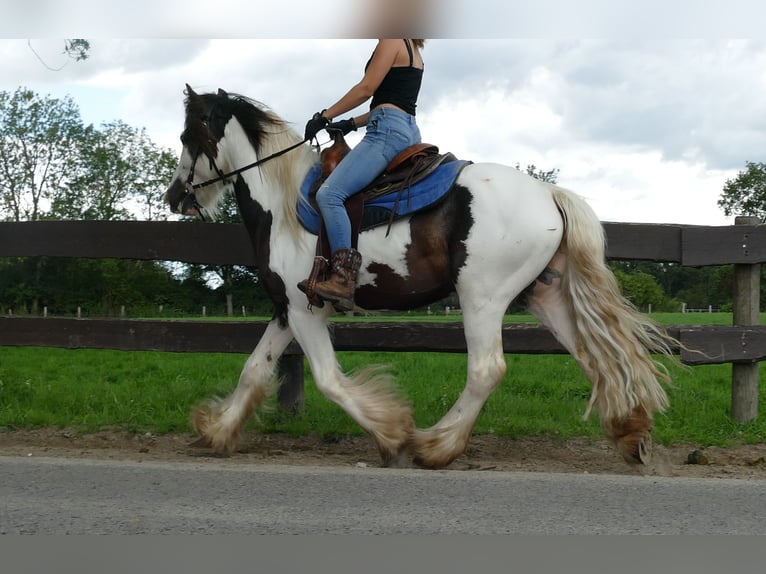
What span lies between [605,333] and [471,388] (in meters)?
0.96

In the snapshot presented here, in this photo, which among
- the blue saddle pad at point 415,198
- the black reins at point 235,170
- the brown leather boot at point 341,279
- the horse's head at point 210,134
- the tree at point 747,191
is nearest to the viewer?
the brown leather boot at point 341,279

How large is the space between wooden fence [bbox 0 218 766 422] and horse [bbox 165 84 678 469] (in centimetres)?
111

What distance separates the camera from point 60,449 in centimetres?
581

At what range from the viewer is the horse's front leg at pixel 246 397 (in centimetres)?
563

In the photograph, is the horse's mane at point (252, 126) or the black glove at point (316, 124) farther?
→ the horse's mane at point (252, 126)

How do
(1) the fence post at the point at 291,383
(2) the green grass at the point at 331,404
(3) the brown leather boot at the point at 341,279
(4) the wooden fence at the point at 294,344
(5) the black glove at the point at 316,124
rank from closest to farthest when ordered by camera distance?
(3) the brown leather boot at the point at 341,279, (5) the black glove at the point at 316,124, (2) the green grass at the point at 331,404, (4) the wooden fence at the point at 294,344, (1) the fence post at the point at 291,383

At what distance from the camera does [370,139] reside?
5.29m

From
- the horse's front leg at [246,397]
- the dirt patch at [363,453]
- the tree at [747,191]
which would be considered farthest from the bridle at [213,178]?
the tree at [747,191]

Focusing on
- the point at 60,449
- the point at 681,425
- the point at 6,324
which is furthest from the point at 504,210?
the point at 6,324

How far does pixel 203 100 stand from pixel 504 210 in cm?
243

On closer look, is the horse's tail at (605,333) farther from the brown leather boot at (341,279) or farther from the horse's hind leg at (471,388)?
the brown leather boot at (341,279)

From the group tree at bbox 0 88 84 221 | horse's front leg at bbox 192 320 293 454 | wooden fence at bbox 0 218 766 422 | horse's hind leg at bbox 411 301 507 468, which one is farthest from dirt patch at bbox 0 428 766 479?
tree at bbox 0 88 84 221

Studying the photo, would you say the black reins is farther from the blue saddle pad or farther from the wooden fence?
the wooden fence

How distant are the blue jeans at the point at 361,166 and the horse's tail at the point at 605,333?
1155 mm
